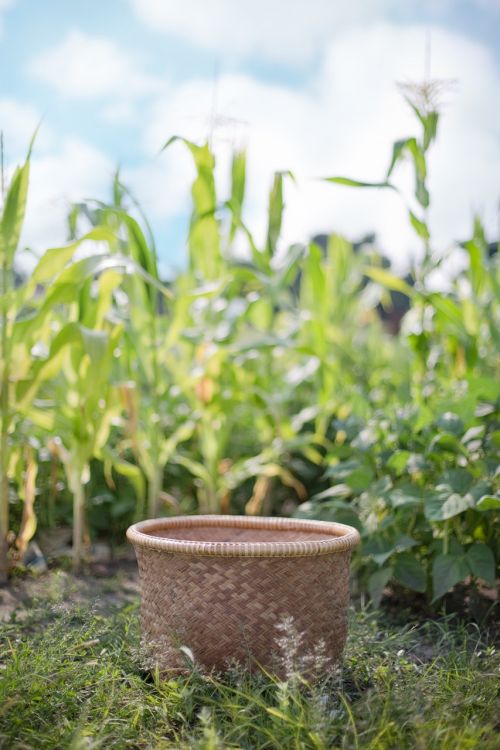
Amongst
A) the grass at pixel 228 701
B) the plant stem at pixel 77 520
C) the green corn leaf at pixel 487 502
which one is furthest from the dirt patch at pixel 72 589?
the green corn leaf at pixel 487 502

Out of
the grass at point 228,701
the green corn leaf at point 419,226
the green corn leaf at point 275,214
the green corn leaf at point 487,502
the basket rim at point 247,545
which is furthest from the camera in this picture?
the green corn leaf at point 275,214

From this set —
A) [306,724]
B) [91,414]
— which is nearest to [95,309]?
[91,414]

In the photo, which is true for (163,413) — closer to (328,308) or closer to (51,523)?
(51,523)

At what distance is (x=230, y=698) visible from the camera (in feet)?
4.69

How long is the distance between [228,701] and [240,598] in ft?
0.67

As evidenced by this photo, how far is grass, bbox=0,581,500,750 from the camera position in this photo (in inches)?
→ 49.8

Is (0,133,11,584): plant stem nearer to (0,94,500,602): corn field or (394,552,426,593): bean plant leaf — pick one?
(0,94,500,602): corn field

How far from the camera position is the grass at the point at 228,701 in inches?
49.8

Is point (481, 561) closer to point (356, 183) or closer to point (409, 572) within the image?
point (409, 572)

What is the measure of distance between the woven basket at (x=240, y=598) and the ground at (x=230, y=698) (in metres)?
0.05

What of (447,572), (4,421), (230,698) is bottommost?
(230,698)

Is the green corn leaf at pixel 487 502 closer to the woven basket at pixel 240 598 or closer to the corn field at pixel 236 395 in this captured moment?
the corn field at pixel 236 395

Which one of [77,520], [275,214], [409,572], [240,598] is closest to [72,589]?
[77,520]

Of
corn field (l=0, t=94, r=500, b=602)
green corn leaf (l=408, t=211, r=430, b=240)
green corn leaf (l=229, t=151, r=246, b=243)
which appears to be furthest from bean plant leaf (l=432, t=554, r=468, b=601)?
green corn leaf (l=229, t=151, r=246, b=243)
